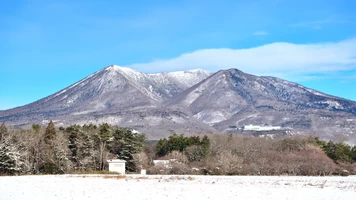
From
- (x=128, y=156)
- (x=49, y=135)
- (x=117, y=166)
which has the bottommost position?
(x=117, y=166)

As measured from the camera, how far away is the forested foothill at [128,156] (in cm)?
6106

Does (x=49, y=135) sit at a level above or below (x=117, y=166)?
above

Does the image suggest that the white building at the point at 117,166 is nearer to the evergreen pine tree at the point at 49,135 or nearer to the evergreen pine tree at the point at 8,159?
the evergreen pine tree at the point at 49,135

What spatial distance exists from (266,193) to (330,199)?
4.68 m

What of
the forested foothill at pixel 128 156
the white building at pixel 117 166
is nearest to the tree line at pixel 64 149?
the forested foothill at pixel 128 156

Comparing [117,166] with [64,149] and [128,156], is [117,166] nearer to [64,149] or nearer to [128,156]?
[128,156]

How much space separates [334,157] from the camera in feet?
240

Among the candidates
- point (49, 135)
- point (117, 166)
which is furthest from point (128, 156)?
point (49, 135)

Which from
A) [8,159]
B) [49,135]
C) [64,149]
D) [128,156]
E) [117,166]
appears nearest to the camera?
[8,159]

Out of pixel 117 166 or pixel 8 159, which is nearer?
pixel 8 159

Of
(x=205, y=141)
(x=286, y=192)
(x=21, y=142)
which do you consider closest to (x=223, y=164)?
(x=205, y=141)

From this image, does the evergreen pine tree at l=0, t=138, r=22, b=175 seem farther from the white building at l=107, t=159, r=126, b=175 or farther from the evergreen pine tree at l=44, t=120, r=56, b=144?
the white building at l=107, t=159, r=126, b=175

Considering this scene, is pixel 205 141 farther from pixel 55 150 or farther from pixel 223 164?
pixel 55 150

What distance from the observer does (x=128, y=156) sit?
229 ft
